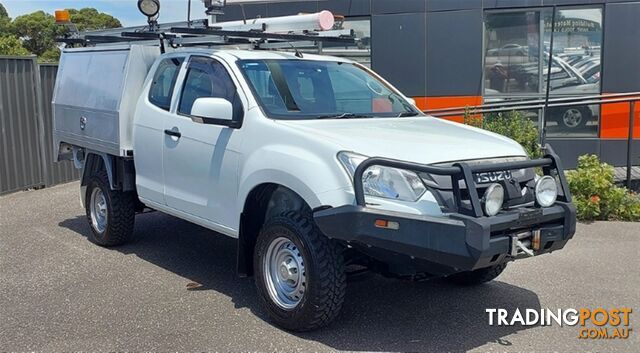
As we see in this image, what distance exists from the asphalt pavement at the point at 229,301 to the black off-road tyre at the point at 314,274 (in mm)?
145

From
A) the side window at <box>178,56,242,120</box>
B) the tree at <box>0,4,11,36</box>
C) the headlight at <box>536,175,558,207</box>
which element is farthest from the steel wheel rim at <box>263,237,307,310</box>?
the tree at <box>0,4,11,36</box>

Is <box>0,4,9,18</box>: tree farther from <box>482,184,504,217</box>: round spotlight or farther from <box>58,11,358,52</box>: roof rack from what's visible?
<box>482,184,504,217</box>: round spotlight

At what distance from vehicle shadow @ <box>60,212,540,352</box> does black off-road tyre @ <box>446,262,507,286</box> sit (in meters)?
0.06

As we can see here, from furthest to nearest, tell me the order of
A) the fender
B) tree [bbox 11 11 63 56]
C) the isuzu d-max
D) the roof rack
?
tree [bbox 11 11 63 56]
the fender
the roof rack
the isuzu d-max

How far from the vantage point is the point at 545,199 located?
14.7ft

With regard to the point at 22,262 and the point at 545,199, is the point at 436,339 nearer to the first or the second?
the point at 545,199

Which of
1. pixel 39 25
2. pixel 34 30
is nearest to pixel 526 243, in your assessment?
pixel 39 25

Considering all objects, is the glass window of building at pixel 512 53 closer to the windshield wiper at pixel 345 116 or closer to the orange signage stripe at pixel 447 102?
the orange signage stripe at pixel 447 102

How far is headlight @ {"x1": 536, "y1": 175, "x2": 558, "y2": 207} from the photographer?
4449 millimetres

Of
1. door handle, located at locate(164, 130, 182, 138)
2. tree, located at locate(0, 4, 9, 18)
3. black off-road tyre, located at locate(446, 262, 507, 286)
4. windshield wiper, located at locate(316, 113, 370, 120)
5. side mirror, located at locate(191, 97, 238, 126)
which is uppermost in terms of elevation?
tree, located at locate(0, 4, 9, 18)

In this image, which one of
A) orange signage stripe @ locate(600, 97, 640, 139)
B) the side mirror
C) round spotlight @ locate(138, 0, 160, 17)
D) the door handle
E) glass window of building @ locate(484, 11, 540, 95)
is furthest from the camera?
glass window of building @ locate(484, 11, 540, 95)

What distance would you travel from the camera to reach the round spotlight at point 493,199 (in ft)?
13.4

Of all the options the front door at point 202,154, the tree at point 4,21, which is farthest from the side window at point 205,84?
the tree at point 4,21

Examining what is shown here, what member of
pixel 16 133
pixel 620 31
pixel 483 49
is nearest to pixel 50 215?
pixel 16 133
